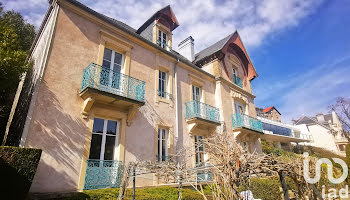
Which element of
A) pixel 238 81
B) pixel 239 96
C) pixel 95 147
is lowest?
pixel 95 147

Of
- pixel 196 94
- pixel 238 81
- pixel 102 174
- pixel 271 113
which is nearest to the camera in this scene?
pixel 102 174

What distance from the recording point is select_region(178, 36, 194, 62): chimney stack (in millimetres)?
15211

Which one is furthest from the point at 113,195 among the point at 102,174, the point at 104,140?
the point at 104,140

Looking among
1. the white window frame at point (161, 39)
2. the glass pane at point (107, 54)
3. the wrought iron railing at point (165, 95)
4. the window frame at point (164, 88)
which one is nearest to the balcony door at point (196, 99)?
the wrought iron railing at point (165, 95)

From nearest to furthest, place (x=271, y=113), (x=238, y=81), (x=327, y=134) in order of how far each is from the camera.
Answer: (x=238, y=81)
(x=327, y=134)
(x=271, y=113)

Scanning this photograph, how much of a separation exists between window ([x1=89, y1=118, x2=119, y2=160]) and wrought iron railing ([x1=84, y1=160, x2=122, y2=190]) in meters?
0.23

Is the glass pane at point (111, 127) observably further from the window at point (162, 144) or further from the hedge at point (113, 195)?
the window at point (162, 144)

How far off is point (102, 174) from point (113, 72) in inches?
153

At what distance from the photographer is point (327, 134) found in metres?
42.9

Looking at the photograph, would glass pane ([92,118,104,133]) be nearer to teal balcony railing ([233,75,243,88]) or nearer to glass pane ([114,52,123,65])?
glass pane ([114,52,123,65])

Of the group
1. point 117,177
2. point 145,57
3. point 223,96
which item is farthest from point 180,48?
point 117,177

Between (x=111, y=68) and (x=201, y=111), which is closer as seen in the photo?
(x=111, y=68)

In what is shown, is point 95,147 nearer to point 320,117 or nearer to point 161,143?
point 161,143

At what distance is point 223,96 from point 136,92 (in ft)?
24.0
